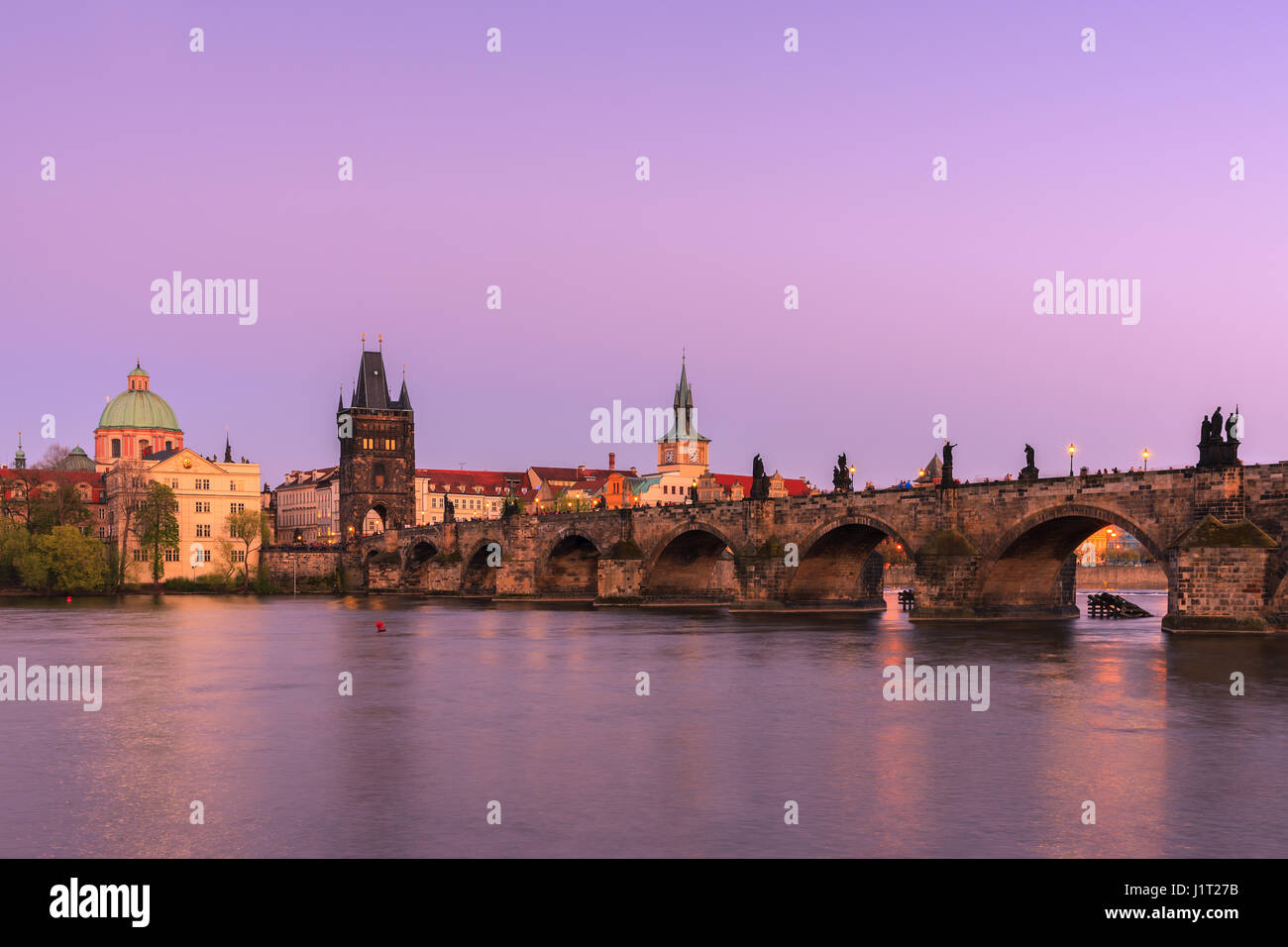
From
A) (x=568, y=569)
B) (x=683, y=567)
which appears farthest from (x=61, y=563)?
(x=683, y=567)

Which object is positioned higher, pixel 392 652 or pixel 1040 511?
pixel 1040 511

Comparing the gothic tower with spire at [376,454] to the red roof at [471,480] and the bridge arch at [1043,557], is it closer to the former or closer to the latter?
the red roof at [471,480]

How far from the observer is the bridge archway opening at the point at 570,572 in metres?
94.8

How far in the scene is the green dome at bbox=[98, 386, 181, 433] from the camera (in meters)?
165

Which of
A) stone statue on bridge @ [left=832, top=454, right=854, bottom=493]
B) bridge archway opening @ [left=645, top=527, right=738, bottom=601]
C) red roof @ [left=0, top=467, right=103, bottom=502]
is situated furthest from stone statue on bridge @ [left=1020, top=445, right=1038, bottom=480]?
red roof @ [left=0, top=467, right=103, bottom=502]

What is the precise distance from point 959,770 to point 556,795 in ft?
20.7

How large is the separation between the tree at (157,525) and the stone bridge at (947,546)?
3449 cm

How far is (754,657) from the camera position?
133 feet

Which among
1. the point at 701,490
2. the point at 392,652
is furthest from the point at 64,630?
the point at 701,490

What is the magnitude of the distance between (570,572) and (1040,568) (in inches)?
1822
